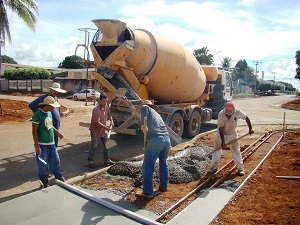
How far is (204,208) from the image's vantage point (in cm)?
445

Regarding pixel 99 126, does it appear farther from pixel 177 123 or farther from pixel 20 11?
pixel 20 11

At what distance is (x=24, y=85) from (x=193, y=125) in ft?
110

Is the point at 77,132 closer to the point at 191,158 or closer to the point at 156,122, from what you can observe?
the point at 191,158

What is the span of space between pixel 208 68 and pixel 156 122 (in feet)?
27.8

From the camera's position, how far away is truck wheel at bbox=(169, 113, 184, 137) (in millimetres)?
9820

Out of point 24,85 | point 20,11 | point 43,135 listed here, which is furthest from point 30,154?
point 24,85

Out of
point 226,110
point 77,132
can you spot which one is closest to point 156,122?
point 226,110

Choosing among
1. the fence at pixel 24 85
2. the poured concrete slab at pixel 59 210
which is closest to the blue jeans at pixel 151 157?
the poured concrete slab at pixel 59 210

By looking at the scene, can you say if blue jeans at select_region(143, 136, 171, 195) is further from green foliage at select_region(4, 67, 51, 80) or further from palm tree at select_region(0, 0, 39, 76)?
green foliage at select_region(4, 67, 51, 80)

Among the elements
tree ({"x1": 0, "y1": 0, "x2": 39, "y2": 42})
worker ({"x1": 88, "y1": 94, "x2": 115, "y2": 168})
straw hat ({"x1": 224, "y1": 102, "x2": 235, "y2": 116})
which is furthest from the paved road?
tree ({"x1": 0, "y1": 0, "x2": 39, "y2": 42})

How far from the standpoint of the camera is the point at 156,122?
202 inches

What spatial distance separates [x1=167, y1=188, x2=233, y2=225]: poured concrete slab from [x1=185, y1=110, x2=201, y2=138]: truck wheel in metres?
5.60

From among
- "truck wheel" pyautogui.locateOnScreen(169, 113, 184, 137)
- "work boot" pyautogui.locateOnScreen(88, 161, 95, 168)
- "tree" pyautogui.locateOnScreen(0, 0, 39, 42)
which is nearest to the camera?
"work boot" pyautogui.locateOnScreen(88, 161, 95, 168)

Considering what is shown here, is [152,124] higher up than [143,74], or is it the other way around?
[143,74]
